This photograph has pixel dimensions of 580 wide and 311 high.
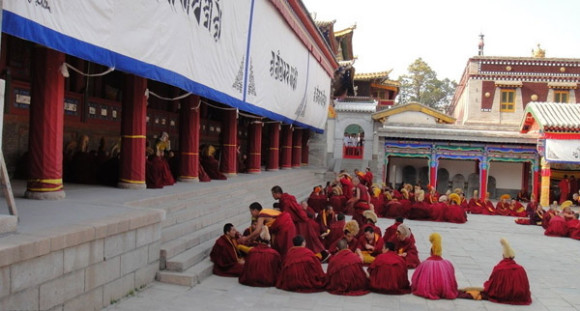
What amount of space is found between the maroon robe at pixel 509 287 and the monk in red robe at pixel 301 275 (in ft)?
7.31

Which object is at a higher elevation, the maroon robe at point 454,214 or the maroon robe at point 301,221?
the maroon robe at point 301,221

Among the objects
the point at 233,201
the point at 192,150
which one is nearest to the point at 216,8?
the point at 192,150

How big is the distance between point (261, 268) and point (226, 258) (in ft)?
2.27

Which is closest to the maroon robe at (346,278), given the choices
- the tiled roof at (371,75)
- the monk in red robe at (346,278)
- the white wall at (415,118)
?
the monk in red robe at (346,278)

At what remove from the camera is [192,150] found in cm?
1184

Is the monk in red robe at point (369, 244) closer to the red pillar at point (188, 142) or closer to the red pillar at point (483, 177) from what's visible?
the red pillar at point (188, 142)

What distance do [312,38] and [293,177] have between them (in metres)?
5.89

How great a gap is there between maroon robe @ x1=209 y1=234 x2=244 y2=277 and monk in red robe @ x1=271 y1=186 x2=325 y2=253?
1857 millimetres

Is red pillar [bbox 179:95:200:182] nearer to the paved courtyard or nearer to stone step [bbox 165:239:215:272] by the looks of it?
stone step [bbox 165:239:215:272]

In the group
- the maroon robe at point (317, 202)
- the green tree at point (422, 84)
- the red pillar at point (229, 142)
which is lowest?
the maroon robe at point (317, 202)

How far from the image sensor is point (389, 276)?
6.86 m

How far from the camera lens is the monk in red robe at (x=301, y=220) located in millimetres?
9156

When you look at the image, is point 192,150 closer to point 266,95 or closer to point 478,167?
point 266,95

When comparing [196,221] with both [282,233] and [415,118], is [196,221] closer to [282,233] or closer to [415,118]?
[282,233]
